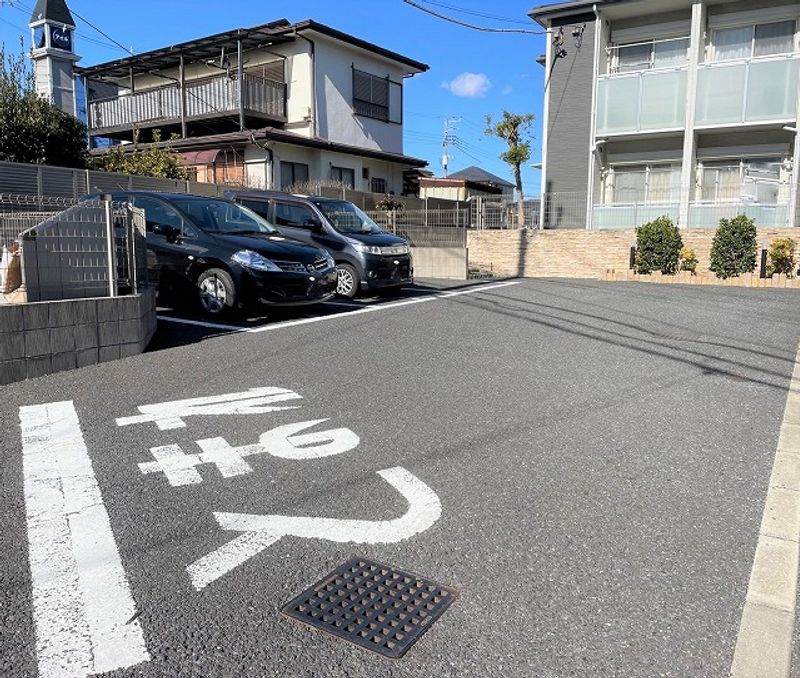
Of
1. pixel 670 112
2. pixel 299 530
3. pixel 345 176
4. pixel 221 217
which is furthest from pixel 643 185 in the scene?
pixel 299 530

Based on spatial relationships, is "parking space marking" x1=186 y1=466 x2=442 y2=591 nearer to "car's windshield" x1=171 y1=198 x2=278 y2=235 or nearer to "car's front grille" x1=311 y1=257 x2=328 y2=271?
"car's front grille" x1=311 y1=257 x2=328 y2=271

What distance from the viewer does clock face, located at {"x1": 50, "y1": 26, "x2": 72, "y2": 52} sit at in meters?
45.0

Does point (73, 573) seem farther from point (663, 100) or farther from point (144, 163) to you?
point (663, 100)

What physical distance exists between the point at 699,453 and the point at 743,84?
16.6 m

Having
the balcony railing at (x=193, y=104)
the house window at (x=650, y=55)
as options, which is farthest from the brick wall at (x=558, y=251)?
the balcony railing at (x=193, y=104)

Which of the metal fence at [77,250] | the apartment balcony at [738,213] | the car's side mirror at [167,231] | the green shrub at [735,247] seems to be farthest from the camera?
the apartment balcony at [738,213]

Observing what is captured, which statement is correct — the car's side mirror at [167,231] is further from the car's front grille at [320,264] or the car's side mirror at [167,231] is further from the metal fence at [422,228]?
the metal fence at [422,228]

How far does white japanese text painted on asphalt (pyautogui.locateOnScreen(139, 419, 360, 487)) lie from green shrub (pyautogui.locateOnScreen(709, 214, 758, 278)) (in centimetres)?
1384

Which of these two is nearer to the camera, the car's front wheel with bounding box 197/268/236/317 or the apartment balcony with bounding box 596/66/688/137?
the car's front wheel with bounding box 197/268/236/317

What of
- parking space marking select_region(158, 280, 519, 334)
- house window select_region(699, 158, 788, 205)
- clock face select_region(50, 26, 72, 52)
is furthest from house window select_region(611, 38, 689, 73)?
clock face select_region(50, 26, 72, 52)

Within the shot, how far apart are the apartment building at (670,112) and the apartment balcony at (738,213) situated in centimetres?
3

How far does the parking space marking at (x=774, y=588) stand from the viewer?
2.16 m

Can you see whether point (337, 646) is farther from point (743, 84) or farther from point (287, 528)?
point (743, 84)

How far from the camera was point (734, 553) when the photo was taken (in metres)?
2.86
